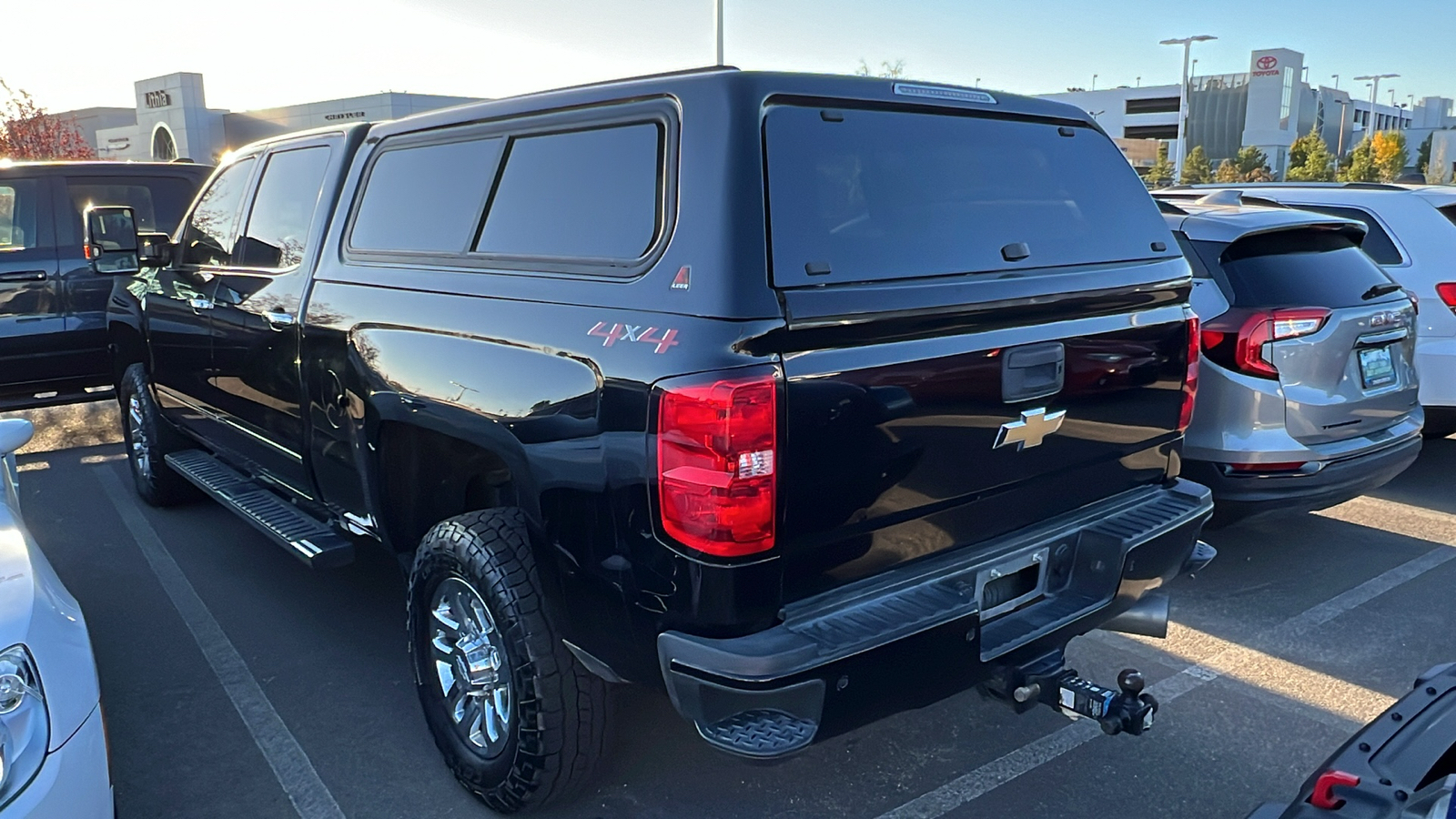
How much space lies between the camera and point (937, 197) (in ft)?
9.48

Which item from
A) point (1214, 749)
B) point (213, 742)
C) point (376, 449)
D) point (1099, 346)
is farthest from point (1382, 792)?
point (213, 742)

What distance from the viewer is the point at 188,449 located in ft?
18.9

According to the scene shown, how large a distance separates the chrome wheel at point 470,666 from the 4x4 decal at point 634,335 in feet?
2.85

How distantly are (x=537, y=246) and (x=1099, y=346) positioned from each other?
5.29 ft

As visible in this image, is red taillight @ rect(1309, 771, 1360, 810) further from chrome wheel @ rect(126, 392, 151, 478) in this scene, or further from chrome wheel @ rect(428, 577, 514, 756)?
chrome wheel @ rect(126, 392, 151, 478)

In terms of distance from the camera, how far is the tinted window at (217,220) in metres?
4.88

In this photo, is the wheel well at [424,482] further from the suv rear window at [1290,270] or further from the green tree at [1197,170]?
the green tree at [1197,170]

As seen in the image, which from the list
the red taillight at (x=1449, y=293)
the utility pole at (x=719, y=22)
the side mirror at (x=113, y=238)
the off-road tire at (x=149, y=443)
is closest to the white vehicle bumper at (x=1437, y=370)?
the red taillight at (x=1449, y=293)

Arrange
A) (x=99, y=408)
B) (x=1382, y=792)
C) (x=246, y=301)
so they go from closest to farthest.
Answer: (x=1382, y=792) < (x=246, y=301) < (x=99, y=408)

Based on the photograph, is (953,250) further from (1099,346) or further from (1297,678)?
Answer: (1297,678)

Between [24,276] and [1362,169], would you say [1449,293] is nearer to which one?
[24,276]

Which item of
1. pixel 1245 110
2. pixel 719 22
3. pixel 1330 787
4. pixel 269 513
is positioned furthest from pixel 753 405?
pixel 1245 110

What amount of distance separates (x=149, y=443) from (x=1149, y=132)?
106920 millimetres

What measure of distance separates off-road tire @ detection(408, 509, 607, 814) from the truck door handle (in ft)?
19.3
